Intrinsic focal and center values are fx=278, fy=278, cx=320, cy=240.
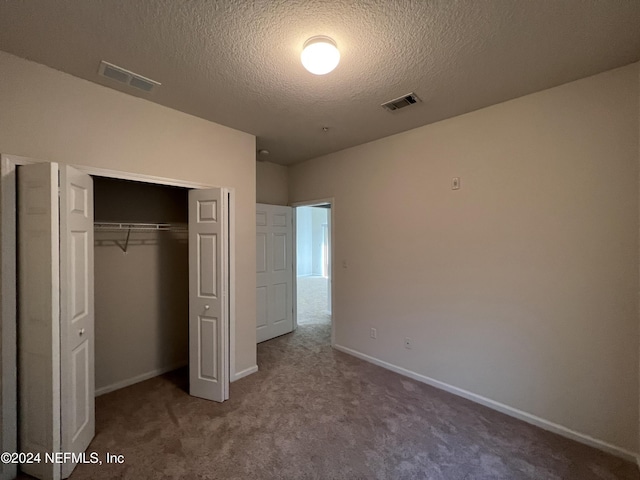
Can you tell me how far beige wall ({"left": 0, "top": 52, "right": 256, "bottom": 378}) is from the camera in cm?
184

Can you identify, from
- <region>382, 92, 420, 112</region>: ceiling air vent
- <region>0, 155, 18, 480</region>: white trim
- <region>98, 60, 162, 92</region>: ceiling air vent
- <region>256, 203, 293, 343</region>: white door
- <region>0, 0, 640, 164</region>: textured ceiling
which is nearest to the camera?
<region>0, 0, 640, 164</region>: textured ceiling

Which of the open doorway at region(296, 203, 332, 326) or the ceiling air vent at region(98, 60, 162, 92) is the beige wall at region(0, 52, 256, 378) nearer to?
the ceiling air vent at region(98, 60, 162, 92)

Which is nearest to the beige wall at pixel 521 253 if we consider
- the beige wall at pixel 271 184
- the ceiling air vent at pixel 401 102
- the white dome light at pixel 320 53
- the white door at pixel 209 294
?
the ceiling air vent at pixel 401 102

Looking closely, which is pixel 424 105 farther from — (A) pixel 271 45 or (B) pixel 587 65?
(A) pixel 271 45

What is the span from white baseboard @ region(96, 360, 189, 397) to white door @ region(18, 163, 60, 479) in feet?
3.21

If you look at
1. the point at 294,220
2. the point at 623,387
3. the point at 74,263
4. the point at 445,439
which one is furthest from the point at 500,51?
the point at 294,220

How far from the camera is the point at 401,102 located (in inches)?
95.6

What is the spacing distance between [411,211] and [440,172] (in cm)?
49

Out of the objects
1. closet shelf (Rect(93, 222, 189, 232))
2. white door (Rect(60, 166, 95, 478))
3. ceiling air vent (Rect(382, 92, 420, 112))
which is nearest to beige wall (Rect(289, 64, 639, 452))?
ceiling air vent (Rect(382, 92, 420, 112))

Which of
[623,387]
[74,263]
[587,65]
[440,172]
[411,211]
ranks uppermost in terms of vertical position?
[587,65]

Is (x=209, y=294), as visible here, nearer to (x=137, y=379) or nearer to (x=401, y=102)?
(x=137, y=379)

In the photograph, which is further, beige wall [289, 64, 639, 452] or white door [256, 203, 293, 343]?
white door [256, 203, 293, 343]

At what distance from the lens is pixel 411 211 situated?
3.07m

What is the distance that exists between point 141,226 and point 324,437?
8.67 ft
